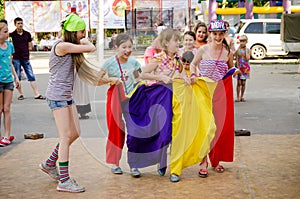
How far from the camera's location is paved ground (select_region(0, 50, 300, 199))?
18.5 feet

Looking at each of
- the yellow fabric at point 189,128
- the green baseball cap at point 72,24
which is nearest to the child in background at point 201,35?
the yellow fabric at point 189,128

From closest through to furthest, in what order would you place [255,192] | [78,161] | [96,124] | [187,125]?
[255,192], [187,125], [78,161], [96,124]

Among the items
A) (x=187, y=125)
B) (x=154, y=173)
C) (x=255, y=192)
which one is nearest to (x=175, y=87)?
(x=187, y=125)

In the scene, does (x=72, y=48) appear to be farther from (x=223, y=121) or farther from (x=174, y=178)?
(x=223, y=121)

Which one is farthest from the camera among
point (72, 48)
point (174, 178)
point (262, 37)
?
point (262, 37)

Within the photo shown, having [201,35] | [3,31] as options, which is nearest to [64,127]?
[201,35]

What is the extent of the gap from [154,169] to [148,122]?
0.68 m

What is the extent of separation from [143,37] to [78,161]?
5.97 ft

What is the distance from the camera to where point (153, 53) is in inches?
246

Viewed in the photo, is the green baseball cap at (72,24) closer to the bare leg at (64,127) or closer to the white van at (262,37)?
the bare leg at (64,127)

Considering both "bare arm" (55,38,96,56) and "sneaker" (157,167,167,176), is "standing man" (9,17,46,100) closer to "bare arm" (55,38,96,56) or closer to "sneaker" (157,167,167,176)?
"sneaker" (157,167,167,176)

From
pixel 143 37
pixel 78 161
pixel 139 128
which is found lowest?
pixel 78 161

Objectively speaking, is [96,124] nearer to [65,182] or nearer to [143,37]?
[143,37]

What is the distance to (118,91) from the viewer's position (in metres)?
6.35
